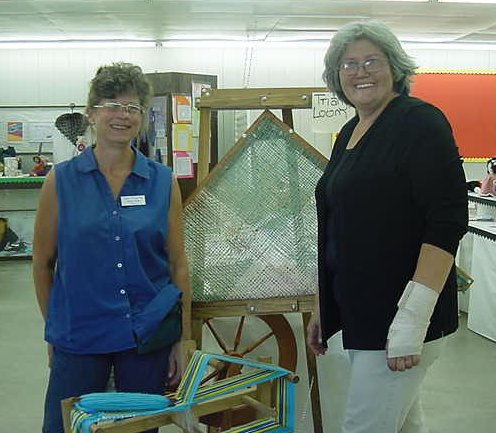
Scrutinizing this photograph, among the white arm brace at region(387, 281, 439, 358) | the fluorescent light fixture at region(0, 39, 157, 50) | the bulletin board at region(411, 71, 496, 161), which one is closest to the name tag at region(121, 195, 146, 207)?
the white arm brace at region(387, 281, 439, 358)

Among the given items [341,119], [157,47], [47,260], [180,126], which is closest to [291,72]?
[157,47]

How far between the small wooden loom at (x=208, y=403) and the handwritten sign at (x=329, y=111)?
868 mm

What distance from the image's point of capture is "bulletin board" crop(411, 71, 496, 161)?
7.70m

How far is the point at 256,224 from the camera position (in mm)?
2102

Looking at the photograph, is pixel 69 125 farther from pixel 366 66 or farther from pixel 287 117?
pixel 366 66

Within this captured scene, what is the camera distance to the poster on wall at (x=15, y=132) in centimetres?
741

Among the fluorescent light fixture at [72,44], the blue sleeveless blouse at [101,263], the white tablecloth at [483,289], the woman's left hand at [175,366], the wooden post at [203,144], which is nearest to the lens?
the blue sleeveless blouse at [101,263]

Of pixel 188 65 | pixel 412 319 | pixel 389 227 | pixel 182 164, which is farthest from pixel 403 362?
pixel 188 65

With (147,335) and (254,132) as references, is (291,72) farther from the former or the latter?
(147,335)

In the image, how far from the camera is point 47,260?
173cm

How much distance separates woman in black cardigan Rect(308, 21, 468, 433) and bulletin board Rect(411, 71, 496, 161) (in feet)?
21.3

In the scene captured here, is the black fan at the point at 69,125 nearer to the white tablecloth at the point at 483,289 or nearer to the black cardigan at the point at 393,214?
the white tablecloth at the point at 483,289

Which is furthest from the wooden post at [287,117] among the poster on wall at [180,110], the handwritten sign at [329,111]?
the poster on wall at [180,110]

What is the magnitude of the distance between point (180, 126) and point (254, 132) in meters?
2.77
